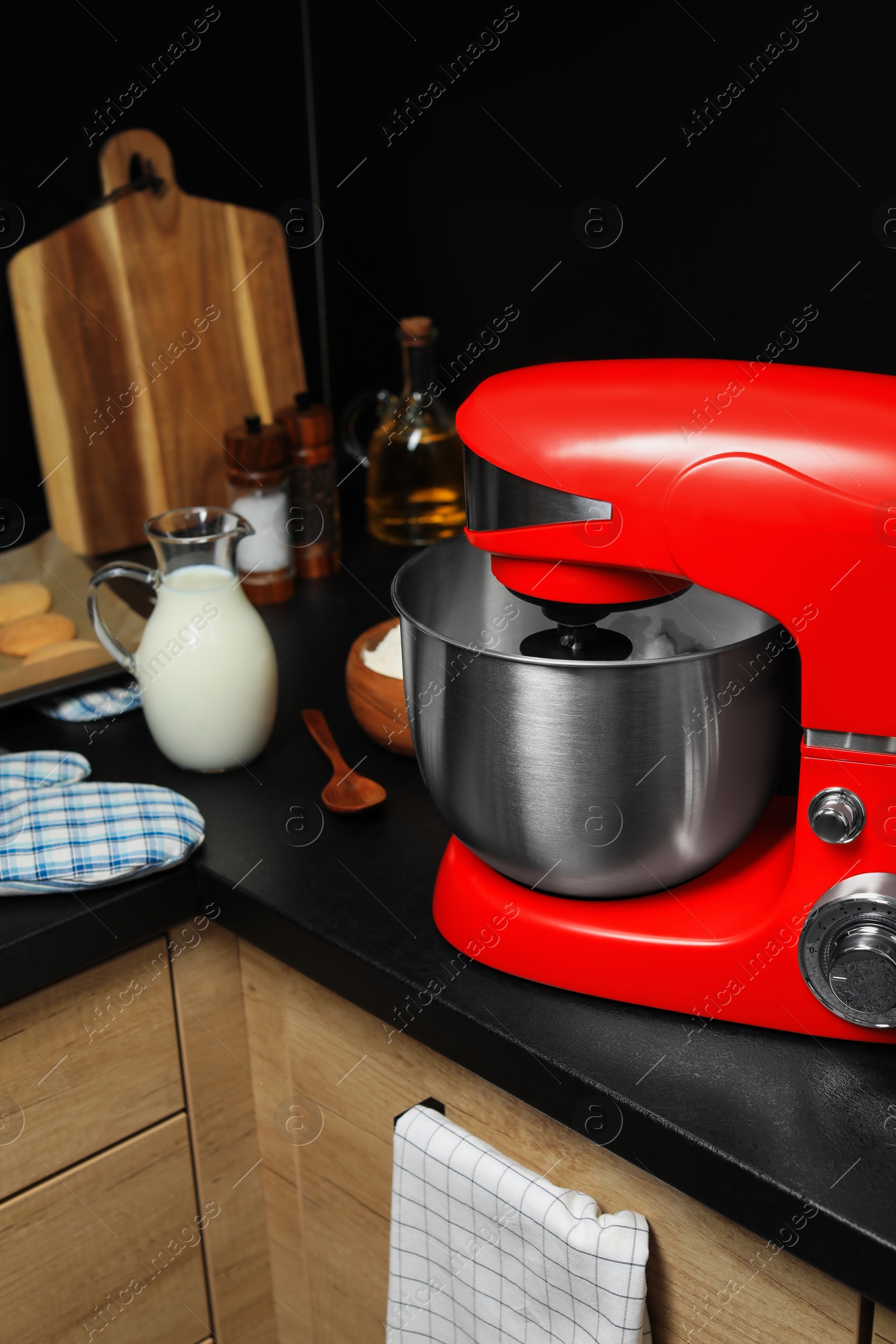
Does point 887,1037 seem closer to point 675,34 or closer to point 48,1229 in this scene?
point 48,1229

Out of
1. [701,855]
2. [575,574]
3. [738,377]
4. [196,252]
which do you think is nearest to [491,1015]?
[701,855]

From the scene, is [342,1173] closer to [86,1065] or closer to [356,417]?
[86,1065]

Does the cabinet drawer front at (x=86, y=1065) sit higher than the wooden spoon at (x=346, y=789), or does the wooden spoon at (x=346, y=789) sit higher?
the wooden spoon at (x=346, y=789)

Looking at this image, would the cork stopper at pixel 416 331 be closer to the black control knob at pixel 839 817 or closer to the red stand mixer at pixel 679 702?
the red stand mixer at pixel 679 702

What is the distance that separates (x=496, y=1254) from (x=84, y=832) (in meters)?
0.43

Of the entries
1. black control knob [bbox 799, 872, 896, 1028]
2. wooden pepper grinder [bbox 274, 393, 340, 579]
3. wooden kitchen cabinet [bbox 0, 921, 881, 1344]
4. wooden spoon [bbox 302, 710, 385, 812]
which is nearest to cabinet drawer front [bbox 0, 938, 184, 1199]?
wooden kitchen cabinet [bbox 0, 921, 881, 1344]

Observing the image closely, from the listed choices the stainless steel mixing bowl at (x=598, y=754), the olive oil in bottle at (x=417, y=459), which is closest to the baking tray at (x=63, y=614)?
the olive oil in bottle at (x=417, y=459)

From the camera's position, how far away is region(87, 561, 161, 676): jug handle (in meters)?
1.02

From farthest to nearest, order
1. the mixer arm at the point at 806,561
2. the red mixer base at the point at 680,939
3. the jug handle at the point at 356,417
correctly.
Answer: the jug handle at the point at 356,417 < the red mixer base at the point at 680,939 < the mixer arm at the point at 806,561

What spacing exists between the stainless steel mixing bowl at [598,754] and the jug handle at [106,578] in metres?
0.35

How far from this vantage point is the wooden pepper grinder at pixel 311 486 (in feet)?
4.68

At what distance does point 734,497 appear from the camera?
0.62m

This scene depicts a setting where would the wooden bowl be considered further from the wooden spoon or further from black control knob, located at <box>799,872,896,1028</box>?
black control knob, located at <box>799,872,896,1028</box>

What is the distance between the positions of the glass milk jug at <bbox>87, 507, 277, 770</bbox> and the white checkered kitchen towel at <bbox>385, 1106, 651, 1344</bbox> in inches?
15.5
